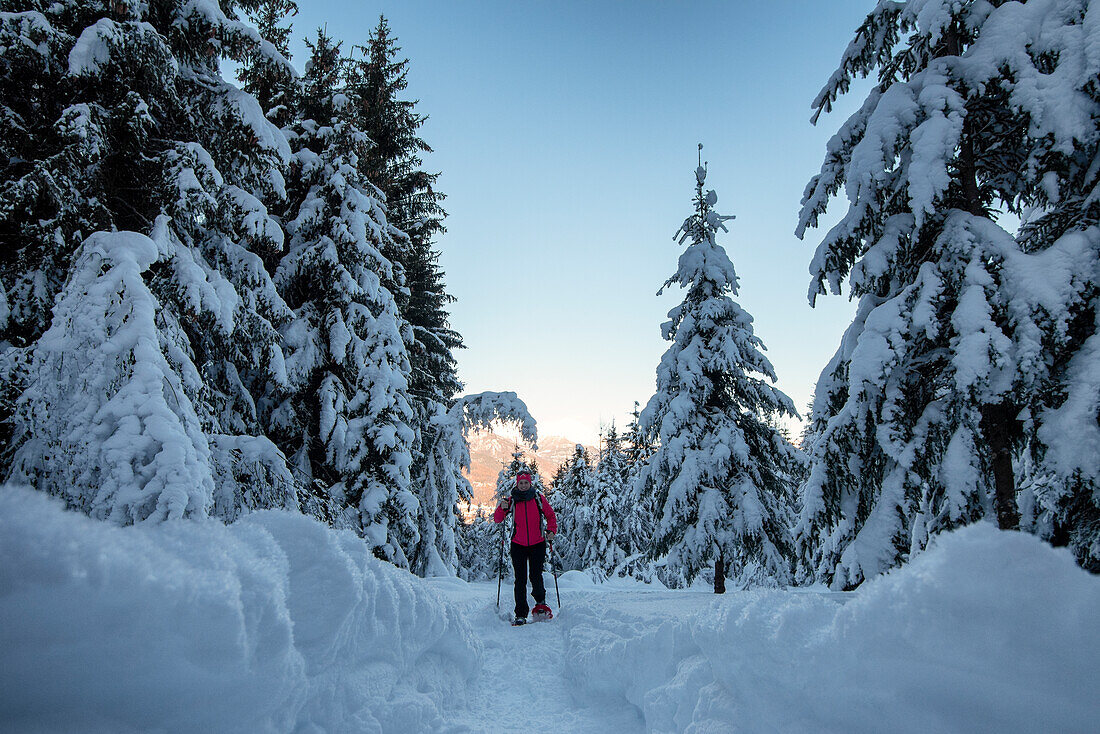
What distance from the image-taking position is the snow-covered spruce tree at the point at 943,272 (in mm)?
4648

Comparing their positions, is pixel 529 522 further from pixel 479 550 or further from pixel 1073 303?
pixel 479 550

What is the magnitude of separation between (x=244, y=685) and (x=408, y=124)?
16.4 metres

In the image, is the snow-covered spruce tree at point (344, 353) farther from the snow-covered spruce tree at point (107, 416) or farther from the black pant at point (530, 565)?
the snow-covered spruce tree at point (107, 416)

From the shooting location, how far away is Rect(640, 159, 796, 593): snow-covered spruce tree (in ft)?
38.0

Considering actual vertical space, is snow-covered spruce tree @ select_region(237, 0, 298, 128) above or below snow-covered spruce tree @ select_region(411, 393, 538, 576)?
above

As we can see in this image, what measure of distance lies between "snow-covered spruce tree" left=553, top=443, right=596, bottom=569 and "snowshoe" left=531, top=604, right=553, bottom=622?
23772 millimetres

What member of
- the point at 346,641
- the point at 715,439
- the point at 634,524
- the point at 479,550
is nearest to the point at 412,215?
the point at 715,439

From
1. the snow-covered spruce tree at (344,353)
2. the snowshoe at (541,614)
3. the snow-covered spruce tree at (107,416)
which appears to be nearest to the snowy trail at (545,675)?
the snowshoe at (541,614)

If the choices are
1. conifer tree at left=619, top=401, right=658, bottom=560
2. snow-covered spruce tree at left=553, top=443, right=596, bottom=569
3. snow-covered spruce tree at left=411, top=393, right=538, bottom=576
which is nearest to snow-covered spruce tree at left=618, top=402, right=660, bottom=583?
conifer tree at left=619, top=401, right=658, bottom=560

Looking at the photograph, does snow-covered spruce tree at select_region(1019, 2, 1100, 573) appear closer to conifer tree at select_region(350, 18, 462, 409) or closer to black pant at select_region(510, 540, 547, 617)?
black pant at select_region(510, 540, 547, 617)

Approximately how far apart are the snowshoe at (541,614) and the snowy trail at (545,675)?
124mm

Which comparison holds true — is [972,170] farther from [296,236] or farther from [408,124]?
[408,124]

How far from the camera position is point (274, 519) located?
3.02 metres

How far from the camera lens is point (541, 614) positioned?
7688mm
